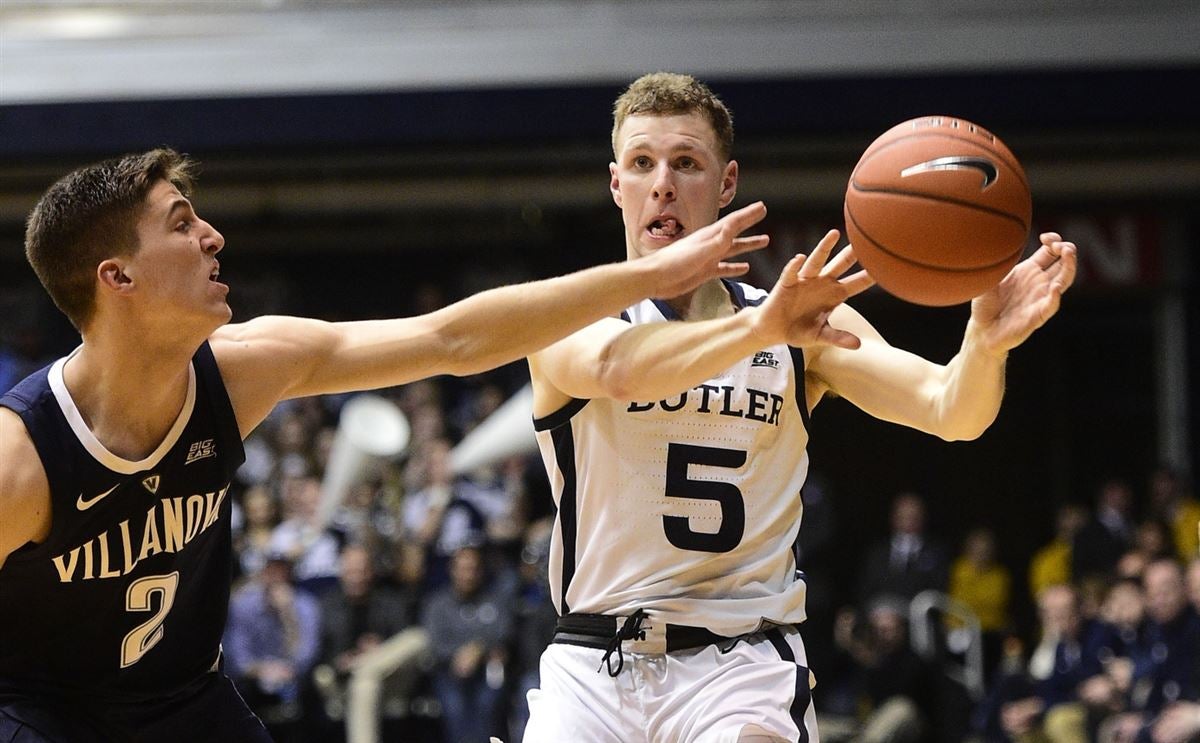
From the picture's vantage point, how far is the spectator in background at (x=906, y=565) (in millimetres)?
13172

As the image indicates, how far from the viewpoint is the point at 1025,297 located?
3.92 m

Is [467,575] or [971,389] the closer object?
[971,389]

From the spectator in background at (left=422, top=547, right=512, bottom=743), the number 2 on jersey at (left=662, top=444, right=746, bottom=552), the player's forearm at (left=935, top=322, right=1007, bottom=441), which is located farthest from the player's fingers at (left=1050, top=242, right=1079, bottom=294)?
→ the spectator in background at (left=422, top=547, right=512, bottom=743)

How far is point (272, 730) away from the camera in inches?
447

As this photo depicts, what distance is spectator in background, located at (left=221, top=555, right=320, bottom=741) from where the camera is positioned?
448 inches

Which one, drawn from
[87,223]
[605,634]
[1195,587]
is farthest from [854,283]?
[1195,587]

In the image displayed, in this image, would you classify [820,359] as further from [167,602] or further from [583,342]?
[167,602]

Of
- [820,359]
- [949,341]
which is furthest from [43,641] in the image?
[949,341]

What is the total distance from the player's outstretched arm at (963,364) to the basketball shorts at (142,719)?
70.7 inches

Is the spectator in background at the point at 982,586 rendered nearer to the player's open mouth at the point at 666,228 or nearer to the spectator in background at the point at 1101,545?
the spectator in background at the point at 1101,545

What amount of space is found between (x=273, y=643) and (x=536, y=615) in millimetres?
2043

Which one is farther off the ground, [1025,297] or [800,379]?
[1025,297]

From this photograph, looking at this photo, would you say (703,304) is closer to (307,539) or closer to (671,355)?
(671,355)

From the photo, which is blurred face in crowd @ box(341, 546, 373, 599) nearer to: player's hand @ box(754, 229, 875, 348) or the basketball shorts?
the basketball shorts
